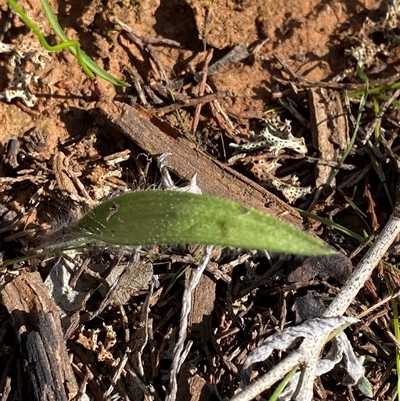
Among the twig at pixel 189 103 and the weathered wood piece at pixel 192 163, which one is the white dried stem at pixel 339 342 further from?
the twig at pixel 189 103

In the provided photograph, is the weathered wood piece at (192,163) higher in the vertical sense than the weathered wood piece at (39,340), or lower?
higher

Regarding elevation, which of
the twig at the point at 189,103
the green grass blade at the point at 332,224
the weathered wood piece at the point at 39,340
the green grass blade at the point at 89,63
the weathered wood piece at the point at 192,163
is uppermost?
the green grass blade at the point at 89,63

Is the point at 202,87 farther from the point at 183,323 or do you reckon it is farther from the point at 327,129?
the point at 183,323

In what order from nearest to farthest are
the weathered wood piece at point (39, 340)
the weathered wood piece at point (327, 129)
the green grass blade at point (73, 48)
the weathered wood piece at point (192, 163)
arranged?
the weathered wood piece at point (39, 340) → the green grass blade at point (73, 48) → the weathered wood piece at point (192, 163) → the weathered wood piece at point (327, 129)

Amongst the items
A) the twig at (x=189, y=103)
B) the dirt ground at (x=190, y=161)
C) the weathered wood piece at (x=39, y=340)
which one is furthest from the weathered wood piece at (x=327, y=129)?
the weathered wood piece at (x=39, y=340)

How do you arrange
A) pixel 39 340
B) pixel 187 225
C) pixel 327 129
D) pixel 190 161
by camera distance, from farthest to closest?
pixel 327 129
pixel 190 161
pixel 39 340
pixel 187 225

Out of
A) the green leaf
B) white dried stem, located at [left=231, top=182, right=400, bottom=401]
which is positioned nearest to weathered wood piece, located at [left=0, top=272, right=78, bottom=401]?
the green leaf

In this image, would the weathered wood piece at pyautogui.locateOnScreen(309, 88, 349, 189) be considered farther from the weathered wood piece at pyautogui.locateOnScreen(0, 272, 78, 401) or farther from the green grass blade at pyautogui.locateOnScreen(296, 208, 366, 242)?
the weathered wood piece at pyautogui.locateOnScreen(0, 272, 78, 401)

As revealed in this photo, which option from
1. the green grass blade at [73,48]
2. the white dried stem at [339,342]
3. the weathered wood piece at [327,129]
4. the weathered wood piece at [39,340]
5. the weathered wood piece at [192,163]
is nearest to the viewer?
the white dried stem at [339,342]

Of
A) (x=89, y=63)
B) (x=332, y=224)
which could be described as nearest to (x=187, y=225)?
(x=332, y=224)
